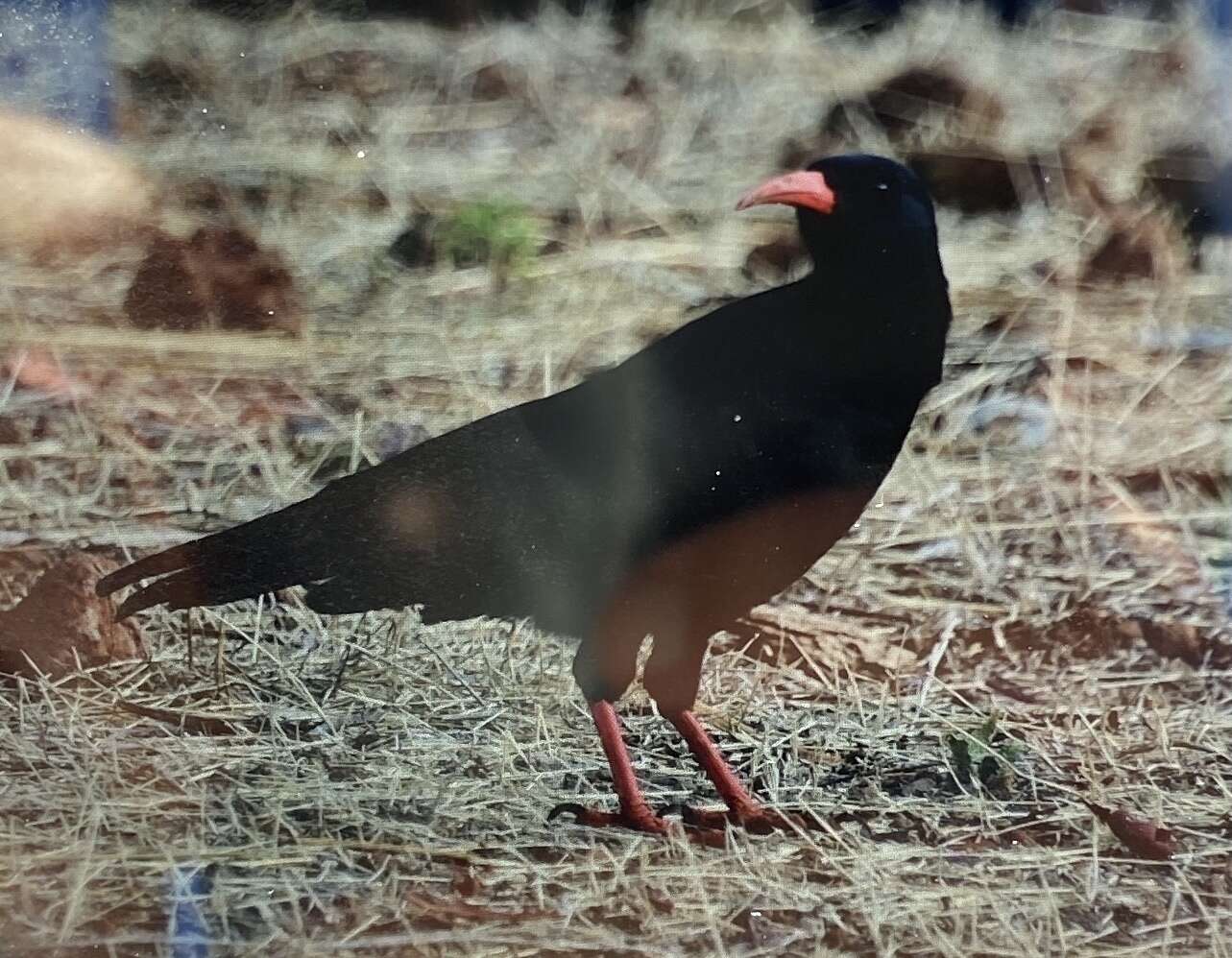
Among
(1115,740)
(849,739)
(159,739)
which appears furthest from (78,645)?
(1115,740)

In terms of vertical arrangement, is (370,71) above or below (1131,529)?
above

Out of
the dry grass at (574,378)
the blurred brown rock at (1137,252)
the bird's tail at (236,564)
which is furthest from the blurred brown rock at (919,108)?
the bird's tail at (236,564)

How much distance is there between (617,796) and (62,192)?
4.62ft

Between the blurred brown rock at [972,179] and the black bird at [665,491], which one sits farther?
the blurred brown rock at [972,179]

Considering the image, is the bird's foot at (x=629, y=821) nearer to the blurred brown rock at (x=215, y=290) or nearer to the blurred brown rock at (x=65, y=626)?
the blurred brown rock at (x=65, y=626)

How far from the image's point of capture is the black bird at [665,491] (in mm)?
2549

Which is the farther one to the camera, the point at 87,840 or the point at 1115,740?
the point at 1115,740

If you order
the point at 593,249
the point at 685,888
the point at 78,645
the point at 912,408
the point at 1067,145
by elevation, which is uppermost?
the point at 1067,145

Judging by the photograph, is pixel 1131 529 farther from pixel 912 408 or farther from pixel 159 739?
pixel 159 739

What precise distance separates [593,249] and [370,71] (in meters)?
0.50

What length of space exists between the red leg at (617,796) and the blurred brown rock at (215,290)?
87 cm

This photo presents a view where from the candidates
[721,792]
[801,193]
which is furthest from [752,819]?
[801,193]

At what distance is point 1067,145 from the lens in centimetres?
263

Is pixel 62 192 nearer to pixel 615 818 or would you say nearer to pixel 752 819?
pixel 615 818
